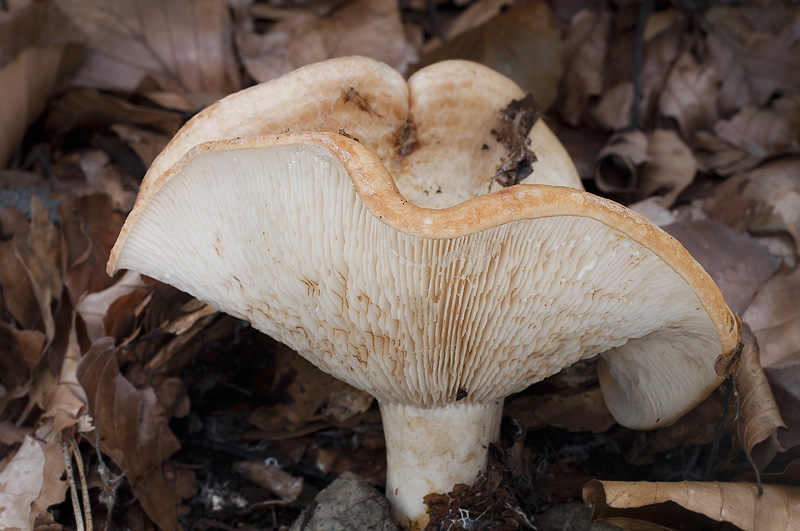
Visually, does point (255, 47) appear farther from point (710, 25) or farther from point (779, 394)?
point (779, 394)

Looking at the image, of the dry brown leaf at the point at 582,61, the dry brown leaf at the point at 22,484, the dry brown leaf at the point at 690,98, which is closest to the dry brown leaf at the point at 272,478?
the dry brown leaf at the point at 22,484

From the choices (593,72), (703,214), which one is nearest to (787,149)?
(703,214)

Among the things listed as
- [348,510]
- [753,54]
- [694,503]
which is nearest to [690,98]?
[753,54]

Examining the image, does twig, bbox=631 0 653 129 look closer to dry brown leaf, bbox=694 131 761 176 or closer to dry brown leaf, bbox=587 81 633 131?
dry brown leaf, bbox=587 81 633 131

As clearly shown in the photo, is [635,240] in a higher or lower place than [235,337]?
higher

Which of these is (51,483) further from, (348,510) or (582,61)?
(582,61)

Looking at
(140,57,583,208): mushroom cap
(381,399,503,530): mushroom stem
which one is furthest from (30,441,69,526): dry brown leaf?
(381,399,503,530): mushroom stem

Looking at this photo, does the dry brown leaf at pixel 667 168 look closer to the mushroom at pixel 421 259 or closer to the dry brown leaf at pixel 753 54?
the dry brown leaf at pixel 753 54
